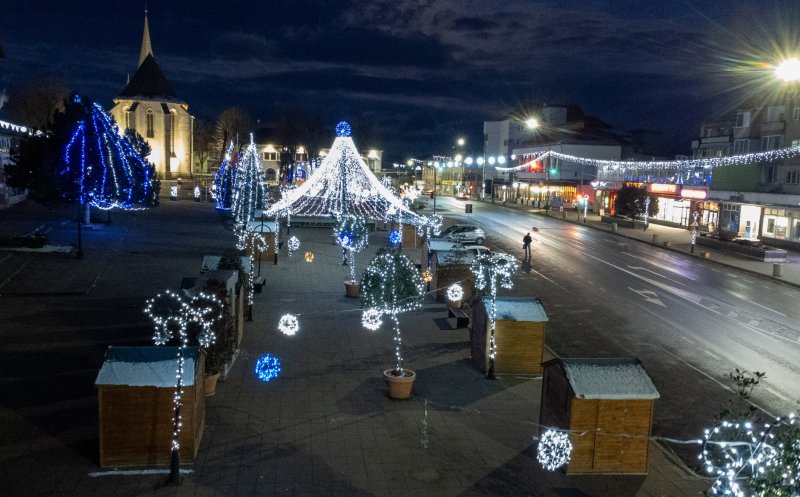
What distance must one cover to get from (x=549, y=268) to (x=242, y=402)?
21174 millimetres

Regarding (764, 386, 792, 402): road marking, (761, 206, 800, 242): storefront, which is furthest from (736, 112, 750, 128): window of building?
(764, 386, 792, 402): road marking

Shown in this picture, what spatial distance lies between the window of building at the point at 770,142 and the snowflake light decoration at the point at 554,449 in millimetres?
45545

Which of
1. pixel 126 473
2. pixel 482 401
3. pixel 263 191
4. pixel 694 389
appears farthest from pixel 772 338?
pixel 263 191

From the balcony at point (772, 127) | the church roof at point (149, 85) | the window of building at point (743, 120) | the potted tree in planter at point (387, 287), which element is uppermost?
the church roof at point (149, 85)

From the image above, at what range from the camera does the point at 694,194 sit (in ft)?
172

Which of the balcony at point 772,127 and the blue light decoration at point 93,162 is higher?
the balcony at point 772,127

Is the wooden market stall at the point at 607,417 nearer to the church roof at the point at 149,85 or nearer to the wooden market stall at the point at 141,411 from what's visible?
the wooden market stall at the point at 141,411

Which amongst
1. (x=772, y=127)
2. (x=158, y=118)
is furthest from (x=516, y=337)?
(x=158, y=118)

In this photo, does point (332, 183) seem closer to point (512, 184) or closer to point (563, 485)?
point (563, 485)

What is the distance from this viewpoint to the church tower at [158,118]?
3583 inches

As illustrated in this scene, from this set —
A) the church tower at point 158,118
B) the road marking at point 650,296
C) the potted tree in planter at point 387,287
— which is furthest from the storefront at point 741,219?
the church tower at point 158,118

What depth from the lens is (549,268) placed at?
3064 centimetres

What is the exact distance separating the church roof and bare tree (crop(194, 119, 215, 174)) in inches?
646

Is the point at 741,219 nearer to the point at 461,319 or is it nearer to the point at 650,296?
the point at 650,296
